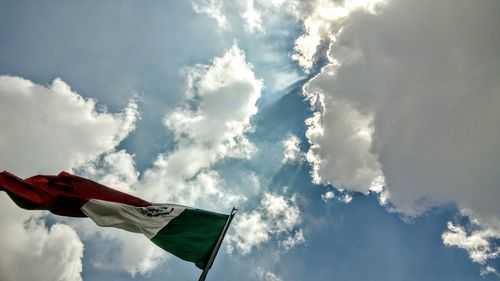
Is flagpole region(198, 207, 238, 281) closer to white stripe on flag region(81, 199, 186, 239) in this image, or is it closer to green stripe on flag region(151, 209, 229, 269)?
green stripe on flag region(151, 209, 229, 269)

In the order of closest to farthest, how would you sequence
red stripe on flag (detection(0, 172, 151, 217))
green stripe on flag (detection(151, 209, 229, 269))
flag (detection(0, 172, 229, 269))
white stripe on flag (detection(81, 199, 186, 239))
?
red stripe on flag (detection(0, 172, 151, 217)) < flag (detection(0, 172, 229, 269)) < white stripe on flag (detection(81, 199, 186, 239)) < green stripe on flag (detection(151, 209, 229, 269))

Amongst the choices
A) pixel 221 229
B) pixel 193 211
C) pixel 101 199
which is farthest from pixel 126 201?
pixel 221 229

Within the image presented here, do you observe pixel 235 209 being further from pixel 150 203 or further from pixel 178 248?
pixel 150 203

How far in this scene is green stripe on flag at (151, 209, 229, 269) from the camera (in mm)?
18125

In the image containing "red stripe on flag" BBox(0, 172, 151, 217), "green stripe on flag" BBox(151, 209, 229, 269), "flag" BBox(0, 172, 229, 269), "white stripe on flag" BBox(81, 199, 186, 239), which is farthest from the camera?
"green stripe on flag" BBox(151, 209, 229, 269)

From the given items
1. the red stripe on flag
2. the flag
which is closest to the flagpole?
the flag

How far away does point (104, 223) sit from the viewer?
1784 cm

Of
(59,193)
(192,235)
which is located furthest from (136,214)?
(59,193)

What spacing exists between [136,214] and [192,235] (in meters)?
3.37

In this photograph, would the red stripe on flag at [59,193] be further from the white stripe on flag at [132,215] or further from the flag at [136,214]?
the white stripe on flag at [132,215]

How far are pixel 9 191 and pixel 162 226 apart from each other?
7.43 m

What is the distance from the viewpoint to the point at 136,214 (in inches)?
749

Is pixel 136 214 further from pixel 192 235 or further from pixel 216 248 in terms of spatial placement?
pixel 216 248

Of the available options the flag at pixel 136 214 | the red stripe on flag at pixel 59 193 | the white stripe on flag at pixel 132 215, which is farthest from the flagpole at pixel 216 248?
the red stripe on flag at pixel 59 193
